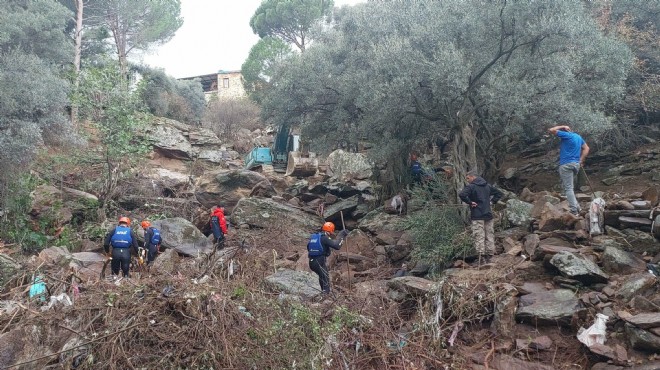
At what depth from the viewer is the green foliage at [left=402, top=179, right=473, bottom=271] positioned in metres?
9.14

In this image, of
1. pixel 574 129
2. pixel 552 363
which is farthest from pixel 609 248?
pixel 574 129

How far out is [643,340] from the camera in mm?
5434

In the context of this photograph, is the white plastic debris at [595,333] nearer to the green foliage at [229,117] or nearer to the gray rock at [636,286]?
the gray rock at [636,286]

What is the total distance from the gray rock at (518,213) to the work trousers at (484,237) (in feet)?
3.70

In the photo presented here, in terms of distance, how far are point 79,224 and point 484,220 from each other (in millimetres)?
12820

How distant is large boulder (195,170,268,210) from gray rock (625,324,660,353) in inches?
537

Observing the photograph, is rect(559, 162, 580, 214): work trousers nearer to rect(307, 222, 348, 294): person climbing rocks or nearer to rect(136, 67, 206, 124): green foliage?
rect(307, 222, 348, 294): person climbing rocks

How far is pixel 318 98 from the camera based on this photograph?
1747 centimetres

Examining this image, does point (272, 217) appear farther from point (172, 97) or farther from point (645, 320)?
point (172, 97)

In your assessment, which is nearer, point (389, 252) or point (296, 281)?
point (296, 281)

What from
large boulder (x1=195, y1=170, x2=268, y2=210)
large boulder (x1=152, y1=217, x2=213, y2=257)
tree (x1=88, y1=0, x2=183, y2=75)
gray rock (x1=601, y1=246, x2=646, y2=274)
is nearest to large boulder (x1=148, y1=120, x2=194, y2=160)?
tree (x1=88, y1=0, x2=183, y2=75)

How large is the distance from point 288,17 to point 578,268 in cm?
3065

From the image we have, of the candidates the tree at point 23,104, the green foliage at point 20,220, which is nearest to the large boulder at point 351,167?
the tree at point 23,104

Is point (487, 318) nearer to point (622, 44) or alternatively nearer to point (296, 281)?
point (296, 281)
